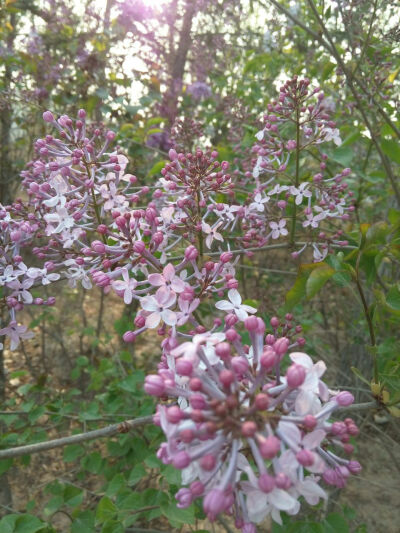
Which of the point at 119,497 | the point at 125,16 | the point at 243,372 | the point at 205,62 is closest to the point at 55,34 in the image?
the point at 125,16

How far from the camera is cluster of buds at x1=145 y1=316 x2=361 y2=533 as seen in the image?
36.4 inches

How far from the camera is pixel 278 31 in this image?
5.15 meters

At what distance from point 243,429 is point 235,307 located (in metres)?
0.52

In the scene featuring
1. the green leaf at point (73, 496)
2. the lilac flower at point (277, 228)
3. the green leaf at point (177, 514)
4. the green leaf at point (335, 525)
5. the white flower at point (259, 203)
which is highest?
the white flower at point (259, 203)

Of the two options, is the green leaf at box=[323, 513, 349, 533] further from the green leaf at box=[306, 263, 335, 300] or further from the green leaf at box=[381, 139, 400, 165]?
the green leaf at box=[381, 139, 400, 165]

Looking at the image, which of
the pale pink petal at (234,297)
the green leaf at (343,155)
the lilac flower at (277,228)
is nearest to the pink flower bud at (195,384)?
the pale pink petal at (234,297)

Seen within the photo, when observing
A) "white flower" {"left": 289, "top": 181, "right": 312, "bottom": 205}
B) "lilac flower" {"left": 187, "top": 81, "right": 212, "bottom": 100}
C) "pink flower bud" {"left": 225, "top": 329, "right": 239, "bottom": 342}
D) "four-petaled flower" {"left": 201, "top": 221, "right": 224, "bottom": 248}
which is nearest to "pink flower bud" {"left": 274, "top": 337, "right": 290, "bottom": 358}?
"pink flower bud" {"left": 225, "top": 329, "right": 239, "bottom": 342}

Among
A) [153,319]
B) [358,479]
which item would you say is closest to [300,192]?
[153,319]

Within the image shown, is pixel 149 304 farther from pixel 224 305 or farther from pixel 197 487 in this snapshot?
pixel 197 487

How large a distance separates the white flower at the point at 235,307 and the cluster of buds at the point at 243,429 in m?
0.21

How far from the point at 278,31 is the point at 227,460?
5343 millimetres

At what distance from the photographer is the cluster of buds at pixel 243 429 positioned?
0.92m

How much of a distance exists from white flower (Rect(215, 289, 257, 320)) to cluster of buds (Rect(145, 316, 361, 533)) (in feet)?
0.69

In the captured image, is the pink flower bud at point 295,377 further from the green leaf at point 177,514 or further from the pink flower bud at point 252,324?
the green leaf at point 177,514
